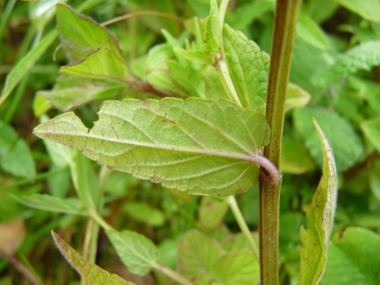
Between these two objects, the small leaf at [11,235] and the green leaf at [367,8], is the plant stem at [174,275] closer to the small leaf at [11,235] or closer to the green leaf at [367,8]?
the small leaf at [11,235]

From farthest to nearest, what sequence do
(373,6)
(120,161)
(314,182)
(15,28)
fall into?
(15,28)
(314,182)
(373,6)
(120,161)

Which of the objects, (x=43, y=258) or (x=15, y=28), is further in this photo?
(x=15, y=28)

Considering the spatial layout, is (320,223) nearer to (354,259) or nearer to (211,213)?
(354,259)

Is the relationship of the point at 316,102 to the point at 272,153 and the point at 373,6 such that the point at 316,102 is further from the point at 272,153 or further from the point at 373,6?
the point at 272,153

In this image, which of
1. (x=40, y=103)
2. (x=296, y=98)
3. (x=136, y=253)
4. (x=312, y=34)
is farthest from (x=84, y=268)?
(x=312, y=34)

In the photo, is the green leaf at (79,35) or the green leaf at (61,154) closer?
the green leaf at (79,35)

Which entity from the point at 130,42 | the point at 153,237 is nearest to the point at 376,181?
the point at 153,237

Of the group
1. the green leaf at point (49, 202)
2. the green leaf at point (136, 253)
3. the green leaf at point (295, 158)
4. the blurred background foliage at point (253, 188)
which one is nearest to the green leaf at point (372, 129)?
the blurred background foliage at point (253, 188)
